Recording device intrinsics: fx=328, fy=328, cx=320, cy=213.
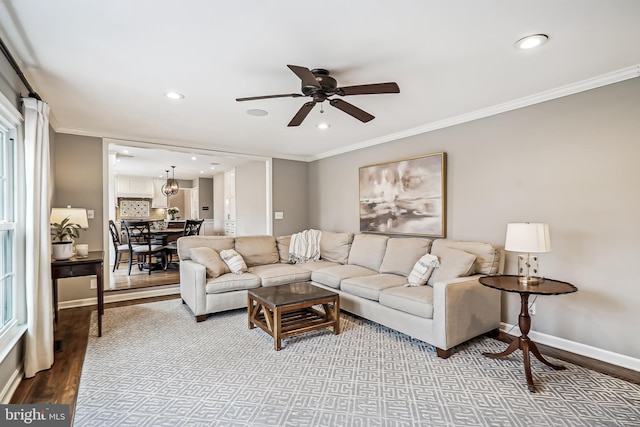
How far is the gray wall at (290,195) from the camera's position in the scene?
597cm

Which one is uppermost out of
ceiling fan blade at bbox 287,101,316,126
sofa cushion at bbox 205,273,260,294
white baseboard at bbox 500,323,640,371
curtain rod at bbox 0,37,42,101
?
curtain rod at bbox 0,37,42,101

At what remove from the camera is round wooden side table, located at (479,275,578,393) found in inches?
91.6

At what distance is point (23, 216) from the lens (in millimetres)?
2463

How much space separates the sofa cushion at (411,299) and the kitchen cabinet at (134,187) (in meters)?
9.26

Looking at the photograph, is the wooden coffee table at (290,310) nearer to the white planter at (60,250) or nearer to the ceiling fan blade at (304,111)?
the ceiling fan blade at (304,111)

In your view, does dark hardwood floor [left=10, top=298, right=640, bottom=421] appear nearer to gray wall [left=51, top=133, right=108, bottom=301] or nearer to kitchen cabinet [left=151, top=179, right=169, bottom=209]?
gray wall [left=51, top=133, right=108, bottom=301]

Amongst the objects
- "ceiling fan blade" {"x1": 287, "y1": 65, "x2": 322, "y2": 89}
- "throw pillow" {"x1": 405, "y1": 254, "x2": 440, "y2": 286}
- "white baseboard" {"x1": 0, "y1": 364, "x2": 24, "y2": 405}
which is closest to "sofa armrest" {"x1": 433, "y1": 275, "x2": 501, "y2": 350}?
"throw pillow" {"x1": 405, "y1": 254, "x2": 440, "y2": 286}

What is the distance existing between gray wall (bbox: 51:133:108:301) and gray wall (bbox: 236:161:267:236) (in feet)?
9.06

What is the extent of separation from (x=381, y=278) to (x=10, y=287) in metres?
3.30

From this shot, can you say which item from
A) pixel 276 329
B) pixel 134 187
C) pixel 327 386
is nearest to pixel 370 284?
pixel 276 329

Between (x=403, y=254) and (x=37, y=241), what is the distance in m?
3.47

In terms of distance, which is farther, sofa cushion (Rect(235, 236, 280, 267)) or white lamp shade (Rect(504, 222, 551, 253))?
sofa cushion (Rect(235, 236, 280, 267))

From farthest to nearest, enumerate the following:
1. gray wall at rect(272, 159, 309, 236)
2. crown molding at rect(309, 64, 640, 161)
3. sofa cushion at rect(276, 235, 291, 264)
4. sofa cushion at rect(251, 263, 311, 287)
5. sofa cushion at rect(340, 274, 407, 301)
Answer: gray wall at rect(272, 159, 309, 236)
sofa cushion at rect(276, 235, 291, 264)
sofa cushion at rect(251, 263, 311, 287)
sofa cushion at rect(340, 274, 407, 301)
crown molding at rect(309, 64, 640, 161)

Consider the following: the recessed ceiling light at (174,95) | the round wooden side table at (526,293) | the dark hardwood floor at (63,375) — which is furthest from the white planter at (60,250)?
the round wooden side table at (526,293)
